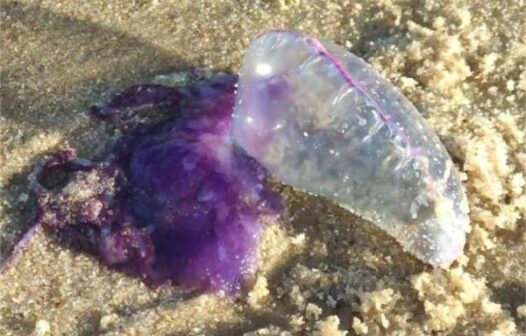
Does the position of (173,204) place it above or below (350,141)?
below

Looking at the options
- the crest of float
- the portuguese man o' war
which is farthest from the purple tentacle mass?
the crest of float

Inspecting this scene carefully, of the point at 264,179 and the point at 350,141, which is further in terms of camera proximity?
the point at 264,179

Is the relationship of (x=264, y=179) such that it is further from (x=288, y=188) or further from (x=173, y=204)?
(x=173, y=204)

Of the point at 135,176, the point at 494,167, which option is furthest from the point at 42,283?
the point at 494,167

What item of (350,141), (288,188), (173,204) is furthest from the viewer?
(288,188)

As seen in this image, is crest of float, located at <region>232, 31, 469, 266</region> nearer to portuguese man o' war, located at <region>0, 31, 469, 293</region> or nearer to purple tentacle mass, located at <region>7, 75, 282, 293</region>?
portuguese man o' war, located at <region>0, 31, 469, 293</region>

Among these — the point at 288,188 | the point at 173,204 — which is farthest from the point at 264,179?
the point at 173,204

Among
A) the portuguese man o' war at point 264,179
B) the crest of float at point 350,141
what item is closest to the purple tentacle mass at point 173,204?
the portuguese man o' war at point 264,179
